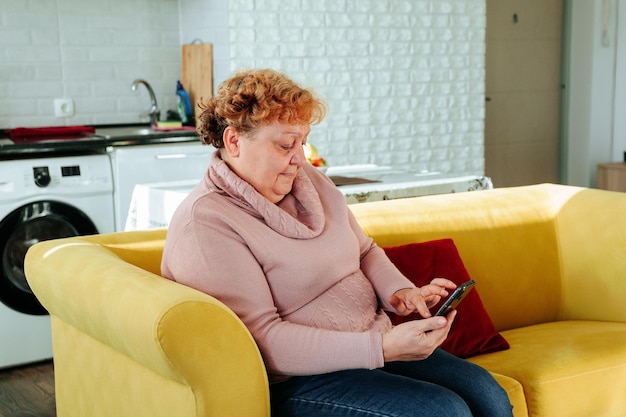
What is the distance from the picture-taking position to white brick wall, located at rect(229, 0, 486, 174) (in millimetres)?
4836

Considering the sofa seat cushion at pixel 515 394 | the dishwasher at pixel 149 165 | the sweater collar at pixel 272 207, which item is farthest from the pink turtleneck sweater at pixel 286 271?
the dishwasher at pixel 149 165

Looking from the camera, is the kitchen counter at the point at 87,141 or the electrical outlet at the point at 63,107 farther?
the electrical outlet at the point at 63,107

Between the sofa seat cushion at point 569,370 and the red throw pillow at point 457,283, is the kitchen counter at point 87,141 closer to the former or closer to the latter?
the red throw pillow at point 457,283

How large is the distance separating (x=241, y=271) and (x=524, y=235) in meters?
1.49

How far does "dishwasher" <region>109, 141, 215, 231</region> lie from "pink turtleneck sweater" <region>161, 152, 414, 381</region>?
6.58ft

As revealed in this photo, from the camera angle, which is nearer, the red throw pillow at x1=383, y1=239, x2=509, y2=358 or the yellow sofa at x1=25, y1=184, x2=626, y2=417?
the yellow sofa at x1=25, y1=184, x2=626, y2=417

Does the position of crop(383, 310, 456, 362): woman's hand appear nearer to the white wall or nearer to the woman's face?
the woman's face

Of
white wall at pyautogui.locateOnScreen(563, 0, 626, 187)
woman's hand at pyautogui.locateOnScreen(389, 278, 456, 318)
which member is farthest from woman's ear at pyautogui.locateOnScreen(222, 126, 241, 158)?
white wall at pyautogui.locateOnScreen(563, 0, 626, 187)

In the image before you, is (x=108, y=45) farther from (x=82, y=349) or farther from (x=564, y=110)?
(x=564, y=110)

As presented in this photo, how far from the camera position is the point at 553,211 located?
10.6 ft

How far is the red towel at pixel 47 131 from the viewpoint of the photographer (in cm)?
437

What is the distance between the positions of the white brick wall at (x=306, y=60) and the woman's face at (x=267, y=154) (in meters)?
2.67

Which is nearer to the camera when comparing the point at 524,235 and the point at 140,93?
the point at 524,235

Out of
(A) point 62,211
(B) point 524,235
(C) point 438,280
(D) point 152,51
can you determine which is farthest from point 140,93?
(C) point 438,280
